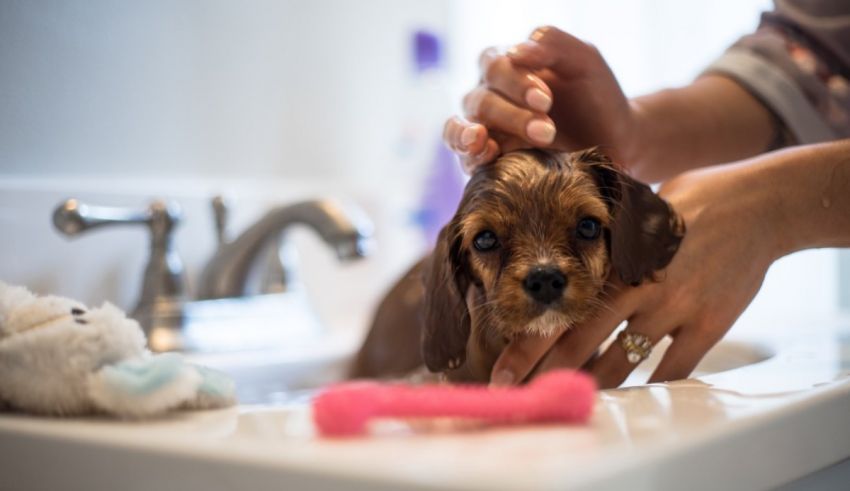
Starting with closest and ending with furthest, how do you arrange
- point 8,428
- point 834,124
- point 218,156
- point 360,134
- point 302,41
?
point 8,428 < point 834,124 < point 218,156 < point 302,41 < point 360,134

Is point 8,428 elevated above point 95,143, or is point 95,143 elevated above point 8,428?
point 95,143

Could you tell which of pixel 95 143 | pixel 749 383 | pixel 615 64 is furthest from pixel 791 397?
pixel 615 64

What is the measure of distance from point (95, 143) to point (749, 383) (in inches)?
49.2

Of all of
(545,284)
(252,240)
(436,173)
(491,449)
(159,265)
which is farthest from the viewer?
(436,173)

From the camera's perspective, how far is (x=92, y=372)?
2.33 ft

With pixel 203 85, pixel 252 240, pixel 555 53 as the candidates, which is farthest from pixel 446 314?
pixel 203 85

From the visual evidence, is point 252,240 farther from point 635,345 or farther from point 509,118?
point 635,345

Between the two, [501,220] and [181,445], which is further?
[501,220]

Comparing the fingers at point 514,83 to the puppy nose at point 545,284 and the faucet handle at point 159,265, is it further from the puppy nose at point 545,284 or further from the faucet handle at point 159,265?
the faucet handle at point 159,265

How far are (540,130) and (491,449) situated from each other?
644 mm

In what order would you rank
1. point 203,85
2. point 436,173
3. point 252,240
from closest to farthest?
point 252,240, point 203,85, point 436,173

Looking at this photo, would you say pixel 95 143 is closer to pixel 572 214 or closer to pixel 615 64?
pixel 572 214

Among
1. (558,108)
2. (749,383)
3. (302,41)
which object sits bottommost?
(749,383)

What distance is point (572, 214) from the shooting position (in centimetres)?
110
